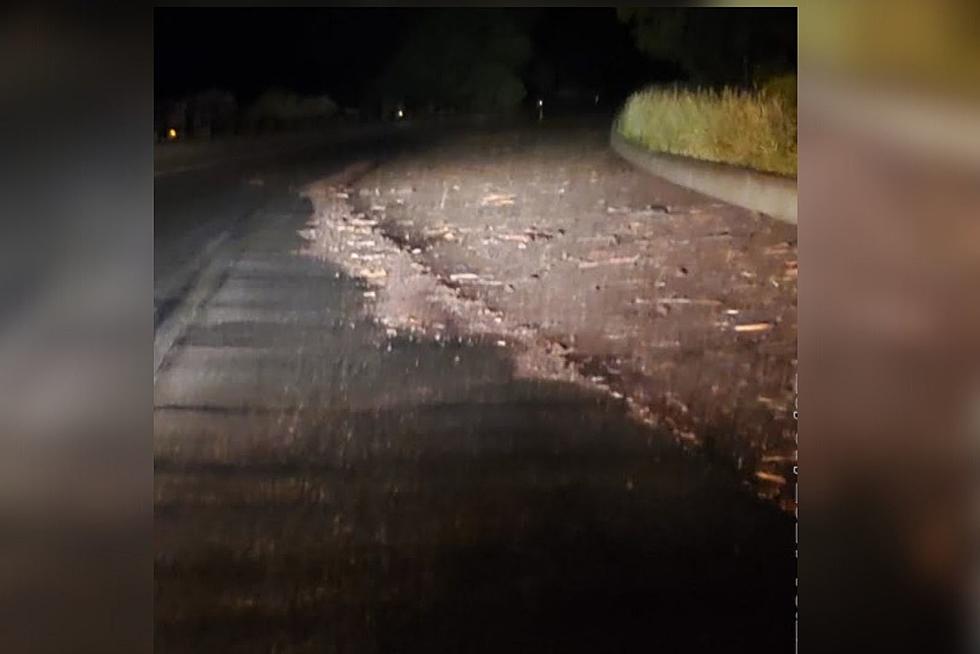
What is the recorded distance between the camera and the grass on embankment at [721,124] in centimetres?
209

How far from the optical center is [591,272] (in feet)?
6.92

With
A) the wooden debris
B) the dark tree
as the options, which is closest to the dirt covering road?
the wooden debris

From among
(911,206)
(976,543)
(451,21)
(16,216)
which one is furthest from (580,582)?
(16,216)

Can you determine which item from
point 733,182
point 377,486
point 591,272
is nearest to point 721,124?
point 733,182

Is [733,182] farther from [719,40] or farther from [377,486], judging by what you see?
[377,486]

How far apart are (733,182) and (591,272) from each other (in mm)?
352

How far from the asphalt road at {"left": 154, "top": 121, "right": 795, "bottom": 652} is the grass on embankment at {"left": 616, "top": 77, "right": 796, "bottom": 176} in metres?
0.51

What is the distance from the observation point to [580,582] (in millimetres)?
2131

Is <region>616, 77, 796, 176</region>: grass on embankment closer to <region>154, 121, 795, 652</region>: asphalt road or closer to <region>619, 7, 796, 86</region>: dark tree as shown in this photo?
<region>619, 7, 796, 86</region>: dark tree

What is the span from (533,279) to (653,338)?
277 millimetres

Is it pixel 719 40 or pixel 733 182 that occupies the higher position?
pixel 719 40

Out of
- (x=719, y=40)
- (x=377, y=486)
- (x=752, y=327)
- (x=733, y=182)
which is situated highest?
(x=719, y=40)

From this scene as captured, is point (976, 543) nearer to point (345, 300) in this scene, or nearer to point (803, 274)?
point (803, 274)

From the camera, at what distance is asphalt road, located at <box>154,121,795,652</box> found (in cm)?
209
